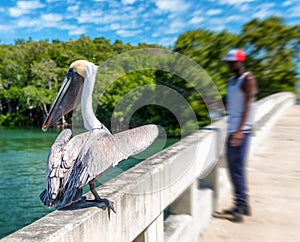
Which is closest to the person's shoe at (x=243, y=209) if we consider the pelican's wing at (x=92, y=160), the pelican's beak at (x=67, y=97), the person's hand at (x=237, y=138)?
the person's hand at (x=237, y=138)

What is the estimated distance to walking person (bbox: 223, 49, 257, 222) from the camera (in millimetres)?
3734

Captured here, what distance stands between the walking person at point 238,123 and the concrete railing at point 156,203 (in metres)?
0.26

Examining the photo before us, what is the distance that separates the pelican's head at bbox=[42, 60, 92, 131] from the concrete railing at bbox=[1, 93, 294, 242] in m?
0.58

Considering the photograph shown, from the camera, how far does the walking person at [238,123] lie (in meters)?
3.73

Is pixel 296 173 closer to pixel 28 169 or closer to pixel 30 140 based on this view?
pixel 28 169

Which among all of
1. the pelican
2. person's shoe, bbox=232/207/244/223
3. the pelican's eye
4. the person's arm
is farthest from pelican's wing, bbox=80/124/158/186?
person's shoe, bbox=232/207/244/223

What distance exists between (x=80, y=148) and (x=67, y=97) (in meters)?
0.47

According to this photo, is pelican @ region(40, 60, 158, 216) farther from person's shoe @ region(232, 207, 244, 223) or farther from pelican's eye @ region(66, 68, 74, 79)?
person's shoe @ region(232, 207, 244, 223)

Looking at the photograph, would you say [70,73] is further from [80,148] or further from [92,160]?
[92,160]

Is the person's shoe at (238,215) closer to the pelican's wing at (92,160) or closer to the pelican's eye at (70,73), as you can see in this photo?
the pelican's wing at (92,160)

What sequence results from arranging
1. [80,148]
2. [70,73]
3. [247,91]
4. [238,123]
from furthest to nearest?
1. [238,123]
2. [247,91]
3. [70,73]
4. [80,148]

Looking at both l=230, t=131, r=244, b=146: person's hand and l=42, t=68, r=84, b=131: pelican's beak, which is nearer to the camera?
l=42, t=68, r=84, b=131: pelican's beak

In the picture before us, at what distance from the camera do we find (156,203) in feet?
A: 9.04

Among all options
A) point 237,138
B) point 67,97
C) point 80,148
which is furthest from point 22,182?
point 80,148
